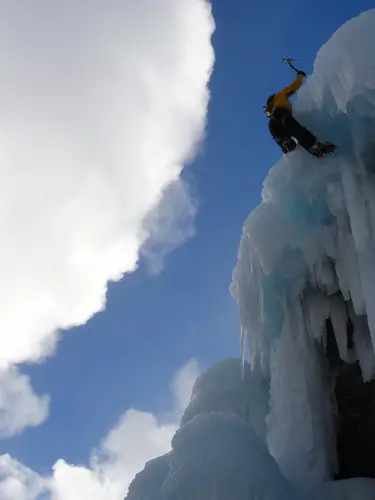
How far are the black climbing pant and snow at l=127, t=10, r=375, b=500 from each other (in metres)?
0.12

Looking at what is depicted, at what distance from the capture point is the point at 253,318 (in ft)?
26.4

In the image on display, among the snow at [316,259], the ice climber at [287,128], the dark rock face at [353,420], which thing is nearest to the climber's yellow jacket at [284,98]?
the ice climber at [287,128]

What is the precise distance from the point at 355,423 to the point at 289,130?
3.66m

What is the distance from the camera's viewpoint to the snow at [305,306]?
240 inches

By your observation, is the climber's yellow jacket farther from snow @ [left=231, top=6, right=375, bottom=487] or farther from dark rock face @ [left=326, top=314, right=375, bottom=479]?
dark rock face @ [left=326, top=314, right=375, bottom=479]

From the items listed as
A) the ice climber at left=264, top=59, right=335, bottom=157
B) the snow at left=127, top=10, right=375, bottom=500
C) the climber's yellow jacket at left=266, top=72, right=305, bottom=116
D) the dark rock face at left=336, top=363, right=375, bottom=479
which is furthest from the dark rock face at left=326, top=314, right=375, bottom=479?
the climber's yellow jacket at left=266, top=72, right=305, bottom=116

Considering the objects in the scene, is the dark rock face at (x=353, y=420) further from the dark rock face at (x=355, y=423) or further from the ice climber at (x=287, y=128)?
the ice climber at (x=287, y=128)

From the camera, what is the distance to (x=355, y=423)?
737cm

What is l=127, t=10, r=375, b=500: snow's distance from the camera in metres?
6.10

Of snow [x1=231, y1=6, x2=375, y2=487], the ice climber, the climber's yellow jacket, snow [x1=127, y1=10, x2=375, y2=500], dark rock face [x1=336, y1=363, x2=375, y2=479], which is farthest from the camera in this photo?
the climber's yellow jacket

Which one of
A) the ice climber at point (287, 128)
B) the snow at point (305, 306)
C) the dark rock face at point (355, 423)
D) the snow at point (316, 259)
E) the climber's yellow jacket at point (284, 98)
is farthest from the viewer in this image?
the climber's yellow jacket at point (284, 98)

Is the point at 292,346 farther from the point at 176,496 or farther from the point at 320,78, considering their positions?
the point at 320,78

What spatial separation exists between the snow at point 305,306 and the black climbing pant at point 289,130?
0.39ft

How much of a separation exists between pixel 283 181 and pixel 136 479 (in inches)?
153
